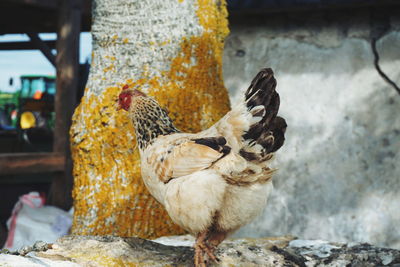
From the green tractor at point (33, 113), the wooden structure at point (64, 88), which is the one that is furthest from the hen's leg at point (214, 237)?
the green tractor at point (33, 113)

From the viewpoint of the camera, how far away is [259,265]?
2941mm

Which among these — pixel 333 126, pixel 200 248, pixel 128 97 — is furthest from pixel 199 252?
pixel 333 126

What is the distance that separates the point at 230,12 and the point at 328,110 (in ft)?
4.48

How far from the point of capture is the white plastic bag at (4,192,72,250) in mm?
5766

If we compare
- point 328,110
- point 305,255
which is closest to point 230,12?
point 328,110

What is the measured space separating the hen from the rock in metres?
0.29

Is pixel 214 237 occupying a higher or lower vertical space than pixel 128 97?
lower

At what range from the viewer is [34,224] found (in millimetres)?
5938

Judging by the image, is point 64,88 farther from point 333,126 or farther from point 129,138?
point 129,138

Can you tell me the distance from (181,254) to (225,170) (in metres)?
0.64

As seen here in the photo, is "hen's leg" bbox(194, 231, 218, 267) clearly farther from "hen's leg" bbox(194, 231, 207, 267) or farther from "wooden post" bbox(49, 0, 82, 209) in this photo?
"wooden post" bbox(49, 0, 82, 209)

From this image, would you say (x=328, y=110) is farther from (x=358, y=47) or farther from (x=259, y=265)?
(x=259, y=265)

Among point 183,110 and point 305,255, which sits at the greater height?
point 183,110

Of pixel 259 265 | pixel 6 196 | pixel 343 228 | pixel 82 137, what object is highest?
pixel 82 137
